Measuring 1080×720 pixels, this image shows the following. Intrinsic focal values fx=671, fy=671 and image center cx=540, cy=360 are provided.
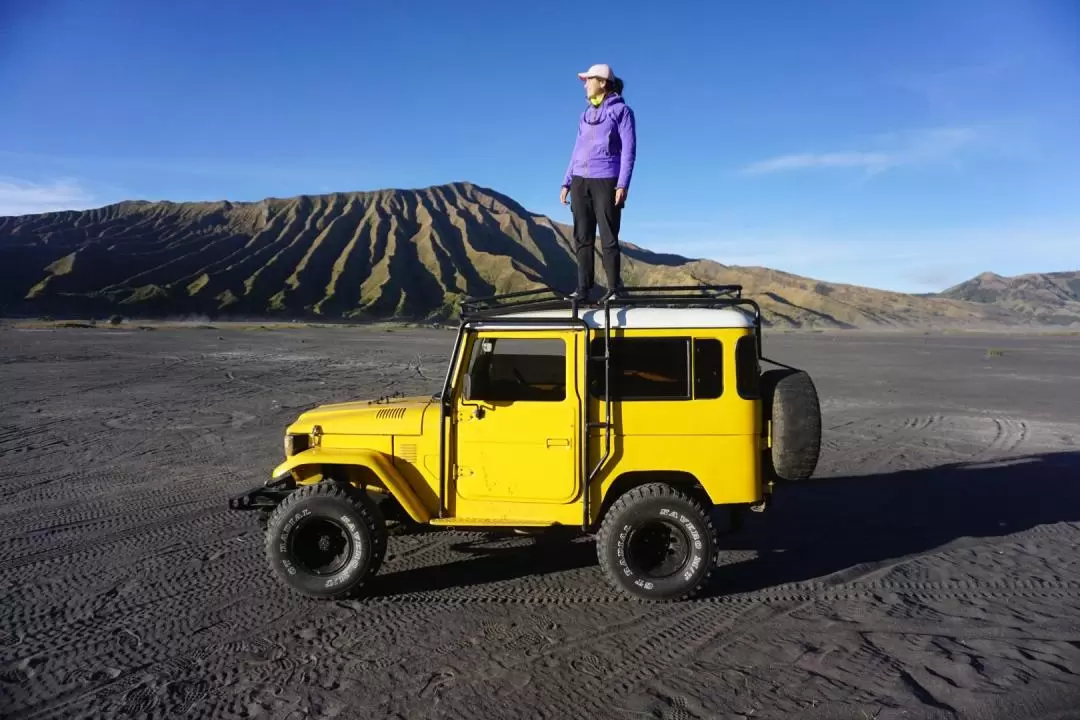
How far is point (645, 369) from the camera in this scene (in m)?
5.16

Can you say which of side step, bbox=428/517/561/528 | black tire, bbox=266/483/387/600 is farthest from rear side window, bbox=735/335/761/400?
black tire, bbox=266/483/387/600

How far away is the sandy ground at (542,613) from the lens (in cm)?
383

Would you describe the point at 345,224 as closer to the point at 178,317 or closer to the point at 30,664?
the point at 178,317

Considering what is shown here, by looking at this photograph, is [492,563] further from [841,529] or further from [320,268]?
[320,268]

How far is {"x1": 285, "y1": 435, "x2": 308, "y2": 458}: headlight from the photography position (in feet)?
17.8

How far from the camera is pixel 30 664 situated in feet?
13.4

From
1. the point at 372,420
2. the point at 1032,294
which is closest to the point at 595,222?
the point at 372,420

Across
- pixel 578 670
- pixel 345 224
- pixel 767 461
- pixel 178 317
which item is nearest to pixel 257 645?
pixel 578 670

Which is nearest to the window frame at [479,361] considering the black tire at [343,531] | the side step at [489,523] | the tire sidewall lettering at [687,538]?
the side step at [489,523]

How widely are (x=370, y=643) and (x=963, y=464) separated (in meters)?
9.25

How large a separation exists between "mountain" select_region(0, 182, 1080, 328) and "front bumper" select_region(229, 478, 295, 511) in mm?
44857

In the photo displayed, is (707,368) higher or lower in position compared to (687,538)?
higher

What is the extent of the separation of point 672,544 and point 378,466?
7.66 feet

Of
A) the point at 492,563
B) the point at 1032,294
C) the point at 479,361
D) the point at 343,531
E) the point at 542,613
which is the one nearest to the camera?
the point at 542,613
